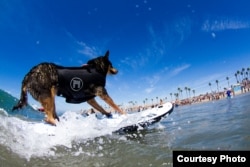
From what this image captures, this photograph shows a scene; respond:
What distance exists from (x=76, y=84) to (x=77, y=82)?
0.06 meters

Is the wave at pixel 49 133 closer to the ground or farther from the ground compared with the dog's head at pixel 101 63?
closer to the ground

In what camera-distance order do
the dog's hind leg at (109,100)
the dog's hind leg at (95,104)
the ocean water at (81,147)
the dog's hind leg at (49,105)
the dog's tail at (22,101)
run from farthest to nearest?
the dog's hind leg at (95,104) → the dog's hind leg at (109,100) → the dog's tail at (22,101) → the dog's hind leg at (49,105) → the ocean water at (81,147)

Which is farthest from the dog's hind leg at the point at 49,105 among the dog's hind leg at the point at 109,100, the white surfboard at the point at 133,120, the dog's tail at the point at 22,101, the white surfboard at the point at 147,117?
the white surfboard at the point at 147,117

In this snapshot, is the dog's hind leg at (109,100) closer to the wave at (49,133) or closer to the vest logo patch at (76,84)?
the wave at (49,133)

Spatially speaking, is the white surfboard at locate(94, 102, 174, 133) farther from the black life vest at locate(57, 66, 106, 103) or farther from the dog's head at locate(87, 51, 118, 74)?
the dog's head at locate(87, 51, 118, 74)

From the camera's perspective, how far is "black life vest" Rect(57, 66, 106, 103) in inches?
287

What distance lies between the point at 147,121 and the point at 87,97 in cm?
207

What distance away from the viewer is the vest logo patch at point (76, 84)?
288 inches

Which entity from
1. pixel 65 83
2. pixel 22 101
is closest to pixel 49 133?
pixel 65 83

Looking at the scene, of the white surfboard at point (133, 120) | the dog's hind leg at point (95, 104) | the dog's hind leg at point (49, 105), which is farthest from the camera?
the dog's hind leg at point (95, 104)

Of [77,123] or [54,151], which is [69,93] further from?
[54,151]

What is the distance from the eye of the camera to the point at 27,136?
17.9 ft

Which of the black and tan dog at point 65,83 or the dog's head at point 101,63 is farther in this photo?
the dog's head at point 101,63

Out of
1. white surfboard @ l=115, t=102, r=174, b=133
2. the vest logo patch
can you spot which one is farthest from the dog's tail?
white surfboard @ l=115, t=102, r=174, b=133
